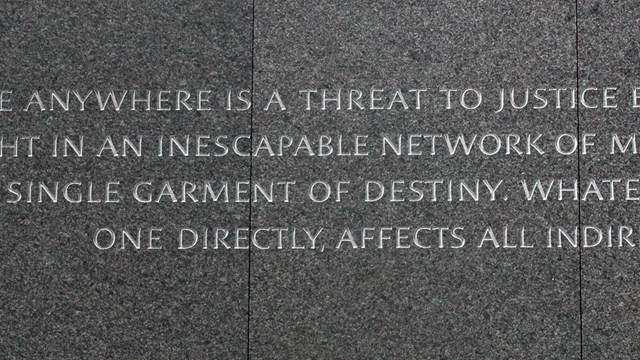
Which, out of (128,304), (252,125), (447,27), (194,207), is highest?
(447,27)

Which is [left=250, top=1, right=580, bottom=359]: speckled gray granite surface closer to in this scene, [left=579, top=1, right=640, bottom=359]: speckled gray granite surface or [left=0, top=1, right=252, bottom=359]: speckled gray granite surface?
[left=579, top=1, right=640, bottom=359]: speckled gray granite surface

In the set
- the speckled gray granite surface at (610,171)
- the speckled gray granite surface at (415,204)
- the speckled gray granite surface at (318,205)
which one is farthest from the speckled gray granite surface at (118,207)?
the speckled gray granite surface at (610,171)

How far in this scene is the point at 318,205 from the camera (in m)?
6.01

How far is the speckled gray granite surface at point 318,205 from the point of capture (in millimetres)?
5859

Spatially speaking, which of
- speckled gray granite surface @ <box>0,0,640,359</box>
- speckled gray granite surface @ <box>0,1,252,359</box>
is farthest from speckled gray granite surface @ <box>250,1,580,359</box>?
speckled gray granite surface @ <box>0,1,252,359</box>

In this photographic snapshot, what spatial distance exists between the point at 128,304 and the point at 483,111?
6.85 feet

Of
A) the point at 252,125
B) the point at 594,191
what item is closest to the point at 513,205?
the point at 594,191

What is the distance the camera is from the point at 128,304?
6.02 m

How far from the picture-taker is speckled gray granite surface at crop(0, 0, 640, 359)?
19.2 ft

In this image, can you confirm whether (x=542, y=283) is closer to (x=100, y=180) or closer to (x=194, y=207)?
(x=194, y=207)

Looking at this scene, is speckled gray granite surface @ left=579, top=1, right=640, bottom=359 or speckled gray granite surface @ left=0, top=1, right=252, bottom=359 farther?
speckled gray granite surface @ left=0, top=1, right=252, bottom=359

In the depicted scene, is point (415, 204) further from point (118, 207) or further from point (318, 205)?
point (118, 207)

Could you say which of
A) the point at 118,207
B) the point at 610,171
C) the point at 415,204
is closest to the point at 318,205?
the point at 415,204

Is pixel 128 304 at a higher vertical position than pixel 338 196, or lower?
lower
